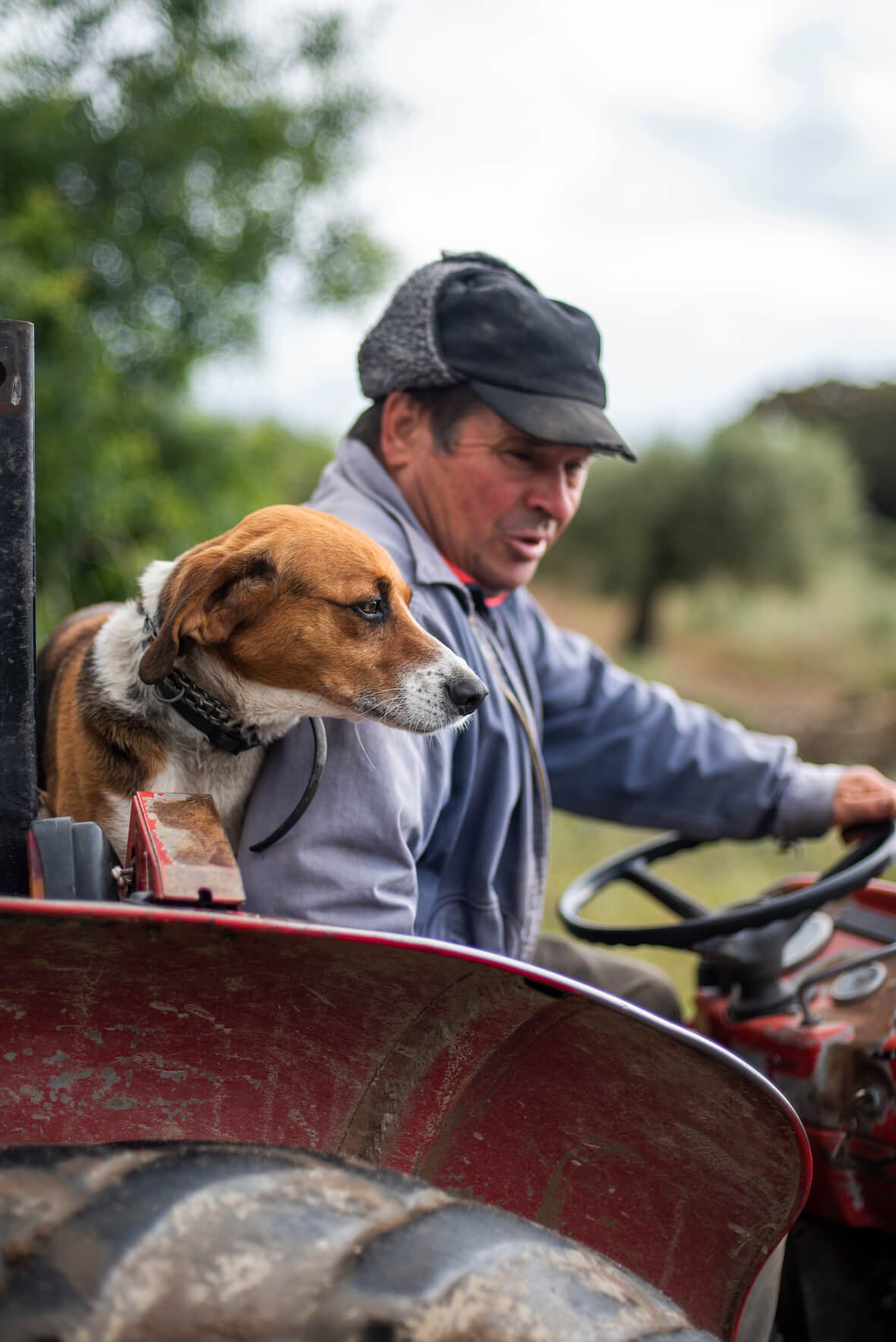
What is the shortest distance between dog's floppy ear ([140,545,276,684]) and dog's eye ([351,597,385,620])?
136 mm

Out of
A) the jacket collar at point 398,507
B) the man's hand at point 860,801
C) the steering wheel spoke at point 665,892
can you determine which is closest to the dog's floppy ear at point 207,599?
the jacket collar at point 398,507

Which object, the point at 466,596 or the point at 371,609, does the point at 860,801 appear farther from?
the point at 371,609

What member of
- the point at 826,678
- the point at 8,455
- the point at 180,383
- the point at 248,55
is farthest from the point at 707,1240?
the point at 826,678

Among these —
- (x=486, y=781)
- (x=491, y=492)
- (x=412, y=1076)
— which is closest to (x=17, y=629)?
(x=412, y=1076)

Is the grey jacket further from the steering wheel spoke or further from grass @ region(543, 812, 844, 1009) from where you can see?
grass @ region(543, 812, 844, 1009)

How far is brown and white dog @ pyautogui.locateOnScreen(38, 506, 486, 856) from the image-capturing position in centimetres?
169

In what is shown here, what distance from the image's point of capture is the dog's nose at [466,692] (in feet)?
5.65

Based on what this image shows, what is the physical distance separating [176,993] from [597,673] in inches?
64.4

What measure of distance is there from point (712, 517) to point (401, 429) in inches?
570

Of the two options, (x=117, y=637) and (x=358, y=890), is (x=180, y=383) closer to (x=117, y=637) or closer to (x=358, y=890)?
(x=117, y=637)

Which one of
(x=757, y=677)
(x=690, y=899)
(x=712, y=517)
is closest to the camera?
(x=690, y=899)

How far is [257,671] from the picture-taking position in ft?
5.66

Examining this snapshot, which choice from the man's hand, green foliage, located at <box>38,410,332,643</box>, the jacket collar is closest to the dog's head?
the jacket collar

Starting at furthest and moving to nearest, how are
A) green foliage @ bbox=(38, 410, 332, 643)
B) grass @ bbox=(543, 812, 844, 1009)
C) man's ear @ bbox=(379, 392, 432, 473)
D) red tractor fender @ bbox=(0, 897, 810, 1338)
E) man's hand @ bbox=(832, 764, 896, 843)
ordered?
green foliage @ bbox=(38, 410, 332, 643)
grass @ bbox=(543, 812, 844, 1009)
man's hand @ bbox=(832, 764, 896, 843)
man's ear @ bbox=(379, 392, 432, 473)
red tractor fender @ bbox=(0, 897, 810, 1338)
